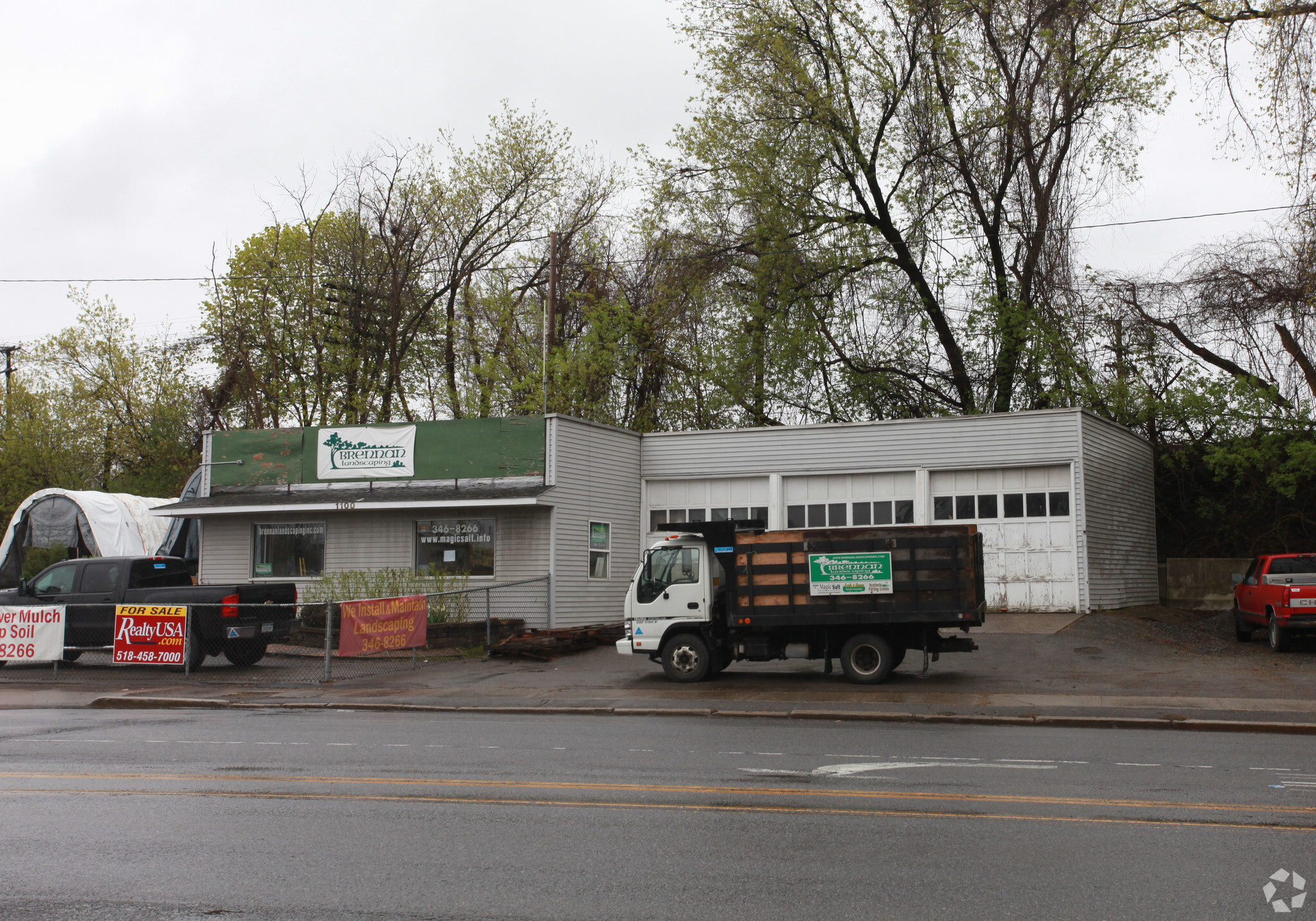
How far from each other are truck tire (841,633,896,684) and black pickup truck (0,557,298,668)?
9.04 meters

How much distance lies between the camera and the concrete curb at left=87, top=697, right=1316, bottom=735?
1248 centimetres

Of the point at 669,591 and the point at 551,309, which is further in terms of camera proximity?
the point at 551,309

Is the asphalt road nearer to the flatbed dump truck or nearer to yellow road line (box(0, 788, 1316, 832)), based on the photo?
yellow road line (box(0, 788, 1316, 832))

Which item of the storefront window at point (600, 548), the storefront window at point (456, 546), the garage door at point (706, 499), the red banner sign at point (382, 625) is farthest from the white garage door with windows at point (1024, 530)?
the red banner sign at point (382, 625)

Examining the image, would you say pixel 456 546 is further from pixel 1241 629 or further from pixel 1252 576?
pixel 1252 576

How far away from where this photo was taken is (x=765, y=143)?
30.8 meters

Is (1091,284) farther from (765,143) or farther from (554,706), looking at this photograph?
(554,706)

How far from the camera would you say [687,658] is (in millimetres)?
16922

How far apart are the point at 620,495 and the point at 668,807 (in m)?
18.1

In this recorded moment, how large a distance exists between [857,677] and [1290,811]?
8813 mm

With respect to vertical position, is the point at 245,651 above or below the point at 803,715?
above

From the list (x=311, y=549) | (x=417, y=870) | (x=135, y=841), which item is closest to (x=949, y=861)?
(x=417, y=870)

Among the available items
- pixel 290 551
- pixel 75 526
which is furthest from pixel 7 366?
pixel 290 551
